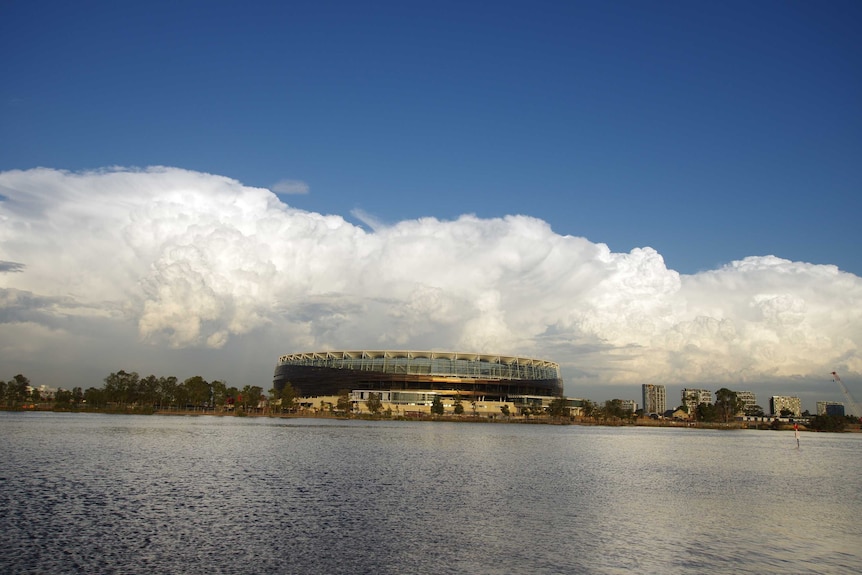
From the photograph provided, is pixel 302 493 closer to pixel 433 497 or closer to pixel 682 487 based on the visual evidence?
pixel 433 497

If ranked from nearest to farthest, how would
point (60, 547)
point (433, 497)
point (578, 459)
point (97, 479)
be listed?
1. point (60, 547)
2. point (433, 497)
3. point (97, 479)
4. point (578, 459)

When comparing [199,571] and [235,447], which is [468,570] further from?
[235,447]

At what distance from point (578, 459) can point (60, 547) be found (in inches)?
2501

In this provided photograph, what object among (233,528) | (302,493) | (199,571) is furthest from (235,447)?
(199,571)

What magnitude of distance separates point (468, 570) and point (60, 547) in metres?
17.7

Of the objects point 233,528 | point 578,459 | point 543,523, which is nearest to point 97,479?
point 233,528

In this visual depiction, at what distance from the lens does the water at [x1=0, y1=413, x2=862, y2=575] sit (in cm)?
2717

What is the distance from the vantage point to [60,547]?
90.5 feet

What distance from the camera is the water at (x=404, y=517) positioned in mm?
27172

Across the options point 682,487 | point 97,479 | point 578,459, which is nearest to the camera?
point 97,479

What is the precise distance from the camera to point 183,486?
4612 centimetres

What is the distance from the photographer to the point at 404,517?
36844 mm

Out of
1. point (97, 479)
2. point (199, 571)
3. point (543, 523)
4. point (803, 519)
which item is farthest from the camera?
point (97, 479)

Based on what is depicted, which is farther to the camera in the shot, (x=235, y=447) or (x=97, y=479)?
(x=235, y=447)
